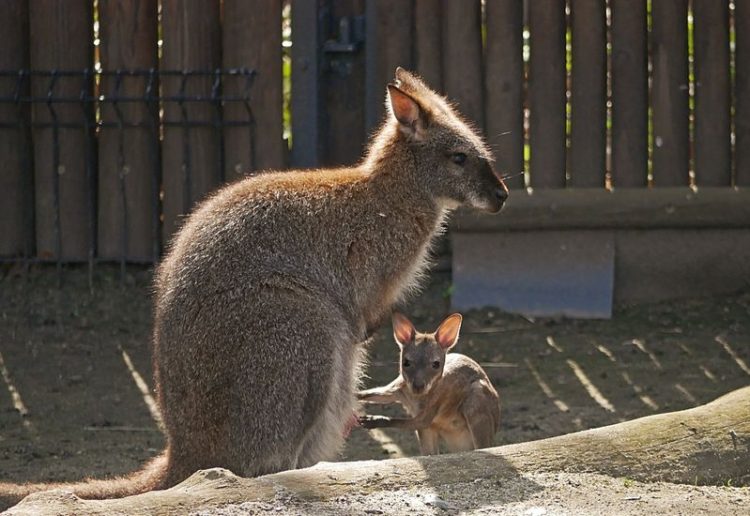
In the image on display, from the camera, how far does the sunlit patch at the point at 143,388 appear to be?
25.6ft

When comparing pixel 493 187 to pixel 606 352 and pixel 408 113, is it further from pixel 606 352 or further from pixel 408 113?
pixel 606 352

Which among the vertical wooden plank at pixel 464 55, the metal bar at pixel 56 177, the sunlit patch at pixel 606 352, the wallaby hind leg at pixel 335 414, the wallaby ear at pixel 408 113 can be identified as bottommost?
the sunlit patch at pixel 606 352

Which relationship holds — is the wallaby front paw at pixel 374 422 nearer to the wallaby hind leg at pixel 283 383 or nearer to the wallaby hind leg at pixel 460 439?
the wallaby hind leg at pixel 460 439

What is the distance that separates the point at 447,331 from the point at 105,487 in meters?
1.98

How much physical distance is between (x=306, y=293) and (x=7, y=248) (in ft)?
14.1

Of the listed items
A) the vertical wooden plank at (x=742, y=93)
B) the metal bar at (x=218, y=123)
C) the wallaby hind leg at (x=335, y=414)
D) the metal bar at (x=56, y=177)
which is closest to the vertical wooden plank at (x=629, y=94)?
the vertical wooden plank at (x=742, y=93)

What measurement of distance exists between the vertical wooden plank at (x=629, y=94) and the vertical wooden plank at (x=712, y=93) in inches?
13.8

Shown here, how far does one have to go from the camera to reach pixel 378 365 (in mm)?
8625

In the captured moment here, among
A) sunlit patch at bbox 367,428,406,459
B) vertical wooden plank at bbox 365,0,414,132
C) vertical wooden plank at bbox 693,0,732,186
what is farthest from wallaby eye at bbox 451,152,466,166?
vertical wooden plank at bbox 693,0,732,186

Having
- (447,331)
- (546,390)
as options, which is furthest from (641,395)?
(447,331)

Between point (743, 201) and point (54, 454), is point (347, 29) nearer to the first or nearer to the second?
point (743, 201)

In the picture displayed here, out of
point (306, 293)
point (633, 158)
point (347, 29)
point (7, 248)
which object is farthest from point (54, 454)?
point (633, 158)

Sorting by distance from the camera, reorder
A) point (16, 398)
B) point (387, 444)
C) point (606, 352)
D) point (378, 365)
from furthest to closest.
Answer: point (606, 352), point (378, 365), point (16, 398), point (387, 444)

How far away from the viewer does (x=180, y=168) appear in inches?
370
